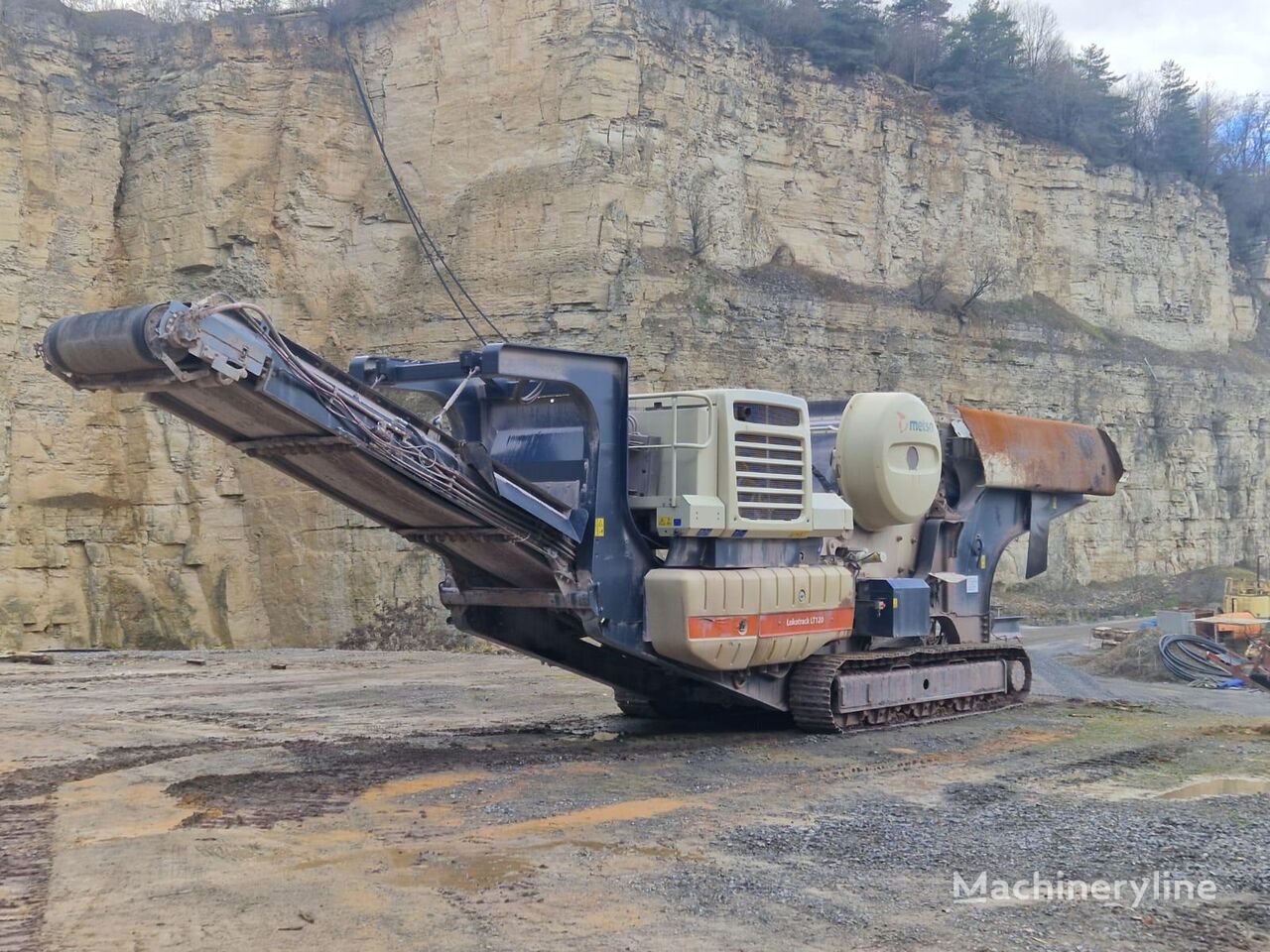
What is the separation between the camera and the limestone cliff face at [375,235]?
26.9m

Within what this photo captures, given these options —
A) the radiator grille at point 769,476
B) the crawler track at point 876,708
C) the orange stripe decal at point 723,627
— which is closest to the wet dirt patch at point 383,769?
the crawler track at point 876,708

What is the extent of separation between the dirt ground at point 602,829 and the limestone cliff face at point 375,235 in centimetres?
1300

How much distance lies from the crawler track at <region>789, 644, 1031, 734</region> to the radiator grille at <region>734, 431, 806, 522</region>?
1.50m

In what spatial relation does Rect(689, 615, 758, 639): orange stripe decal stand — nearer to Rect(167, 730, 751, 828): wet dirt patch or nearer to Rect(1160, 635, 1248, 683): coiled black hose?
Rect(167, 730, 751, 828): wet dirt patch

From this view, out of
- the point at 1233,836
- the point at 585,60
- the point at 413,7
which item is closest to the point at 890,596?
the point at 1233,836

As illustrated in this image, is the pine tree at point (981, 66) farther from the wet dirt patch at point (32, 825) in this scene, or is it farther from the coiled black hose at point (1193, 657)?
the wet dirt patch at point (32, 825)

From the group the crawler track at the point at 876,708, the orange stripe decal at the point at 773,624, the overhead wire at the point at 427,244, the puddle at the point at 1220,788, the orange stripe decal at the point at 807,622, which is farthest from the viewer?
the overhead wire at the point at 427,244

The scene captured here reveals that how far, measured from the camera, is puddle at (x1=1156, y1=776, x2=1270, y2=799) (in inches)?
373

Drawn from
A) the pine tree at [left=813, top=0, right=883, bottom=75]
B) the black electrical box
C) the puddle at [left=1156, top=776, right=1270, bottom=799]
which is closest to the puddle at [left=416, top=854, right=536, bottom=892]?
the puddle at [left=1156, top=776, right=1270, bottom=799]

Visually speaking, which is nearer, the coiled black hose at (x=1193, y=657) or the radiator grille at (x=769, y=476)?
the radiator grille at (x=769, y=476)

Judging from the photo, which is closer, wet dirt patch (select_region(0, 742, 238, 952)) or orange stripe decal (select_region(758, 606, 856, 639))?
wet dirt patch (select_region(0, 742, 238, 952))

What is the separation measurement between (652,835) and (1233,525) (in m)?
38.3

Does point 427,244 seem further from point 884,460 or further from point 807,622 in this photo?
point 807,622

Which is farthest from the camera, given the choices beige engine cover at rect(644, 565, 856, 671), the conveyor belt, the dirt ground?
beige engine cover at rect(644, 565, 856, 671)
